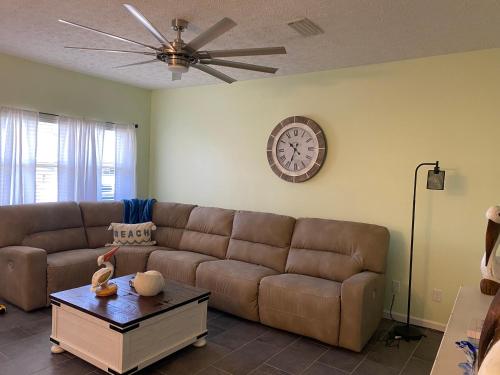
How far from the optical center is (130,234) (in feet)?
14.5

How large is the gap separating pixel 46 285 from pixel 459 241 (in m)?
3.81

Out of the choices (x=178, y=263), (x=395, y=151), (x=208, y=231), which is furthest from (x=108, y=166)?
(x=395, y=151)

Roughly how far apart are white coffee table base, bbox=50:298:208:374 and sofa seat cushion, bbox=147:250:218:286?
87cm

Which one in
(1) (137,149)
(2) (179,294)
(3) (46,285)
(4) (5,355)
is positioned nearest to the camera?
(4) (5,355)

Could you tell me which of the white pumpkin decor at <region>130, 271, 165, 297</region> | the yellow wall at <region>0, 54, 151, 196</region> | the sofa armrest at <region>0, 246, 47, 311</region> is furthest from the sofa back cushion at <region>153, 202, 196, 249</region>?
the white pumpkin decor at <region>130, 271, 165, 297</region>

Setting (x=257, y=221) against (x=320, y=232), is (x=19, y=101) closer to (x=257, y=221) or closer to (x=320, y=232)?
(x=257, y=221)

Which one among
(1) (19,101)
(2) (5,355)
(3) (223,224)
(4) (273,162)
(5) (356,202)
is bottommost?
(2) (5,355)

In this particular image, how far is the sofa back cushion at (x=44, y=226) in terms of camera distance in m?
3.71

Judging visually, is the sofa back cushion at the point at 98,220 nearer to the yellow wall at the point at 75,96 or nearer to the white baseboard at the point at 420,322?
the yellow wall at the point at 75,96

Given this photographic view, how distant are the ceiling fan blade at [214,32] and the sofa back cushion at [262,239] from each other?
83.7 inches

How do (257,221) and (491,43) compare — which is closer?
(491,43)

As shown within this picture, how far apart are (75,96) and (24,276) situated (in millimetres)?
2289

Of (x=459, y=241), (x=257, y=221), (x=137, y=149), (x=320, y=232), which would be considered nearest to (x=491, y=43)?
(x=459, y=241)

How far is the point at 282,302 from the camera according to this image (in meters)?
3.18
